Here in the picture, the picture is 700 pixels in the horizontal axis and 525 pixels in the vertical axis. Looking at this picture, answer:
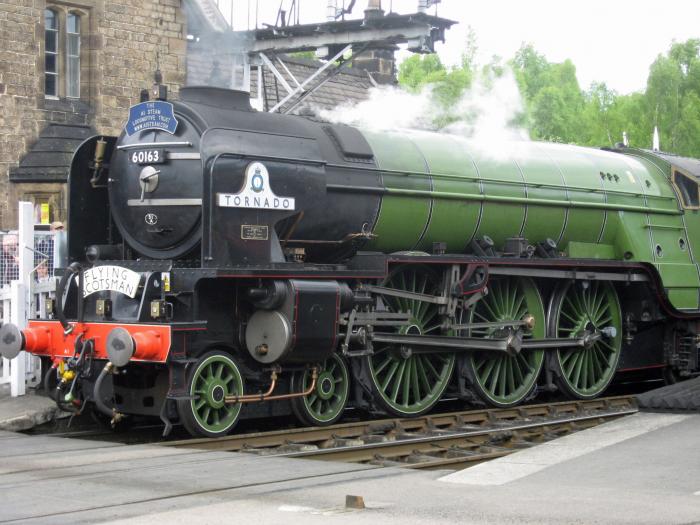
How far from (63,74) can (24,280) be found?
352 inches

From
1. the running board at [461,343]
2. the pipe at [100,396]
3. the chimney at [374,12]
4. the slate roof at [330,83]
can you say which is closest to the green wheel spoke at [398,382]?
the running board at [461,343]

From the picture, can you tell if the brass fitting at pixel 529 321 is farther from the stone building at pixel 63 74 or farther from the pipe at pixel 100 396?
the stone building at pixel 63 74

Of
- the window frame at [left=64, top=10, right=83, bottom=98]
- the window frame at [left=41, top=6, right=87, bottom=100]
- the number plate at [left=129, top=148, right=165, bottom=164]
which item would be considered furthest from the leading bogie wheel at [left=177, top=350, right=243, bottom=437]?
the window frame at [left=64, top=10, right=83, bottom=98]

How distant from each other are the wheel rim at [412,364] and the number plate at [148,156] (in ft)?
8.81

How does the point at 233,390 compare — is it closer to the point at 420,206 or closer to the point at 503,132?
the point at 420,206

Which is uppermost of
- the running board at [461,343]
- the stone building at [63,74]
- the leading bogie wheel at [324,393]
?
the stone building at [63,74]

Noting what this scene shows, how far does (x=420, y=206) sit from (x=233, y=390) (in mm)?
2950

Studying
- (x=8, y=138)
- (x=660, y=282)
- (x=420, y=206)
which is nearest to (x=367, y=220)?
(x=420, y=206)

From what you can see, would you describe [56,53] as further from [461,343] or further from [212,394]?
[212,394]

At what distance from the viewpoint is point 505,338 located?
40.1 ft

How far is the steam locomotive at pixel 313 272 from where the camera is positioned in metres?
9.81

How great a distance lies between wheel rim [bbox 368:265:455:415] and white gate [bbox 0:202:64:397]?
134 inches

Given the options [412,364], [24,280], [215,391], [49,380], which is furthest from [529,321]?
[24,280]

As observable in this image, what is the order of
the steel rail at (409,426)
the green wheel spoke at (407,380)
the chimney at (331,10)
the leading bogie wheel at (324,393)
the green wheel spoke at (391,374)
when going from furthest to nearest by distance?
the chimney at (331,10)
the green wheel spoke at (407,380)
the green wheel spoke at (391,374)
the leading bogie wheel at (324,393)
the steel rail at (409,426)
